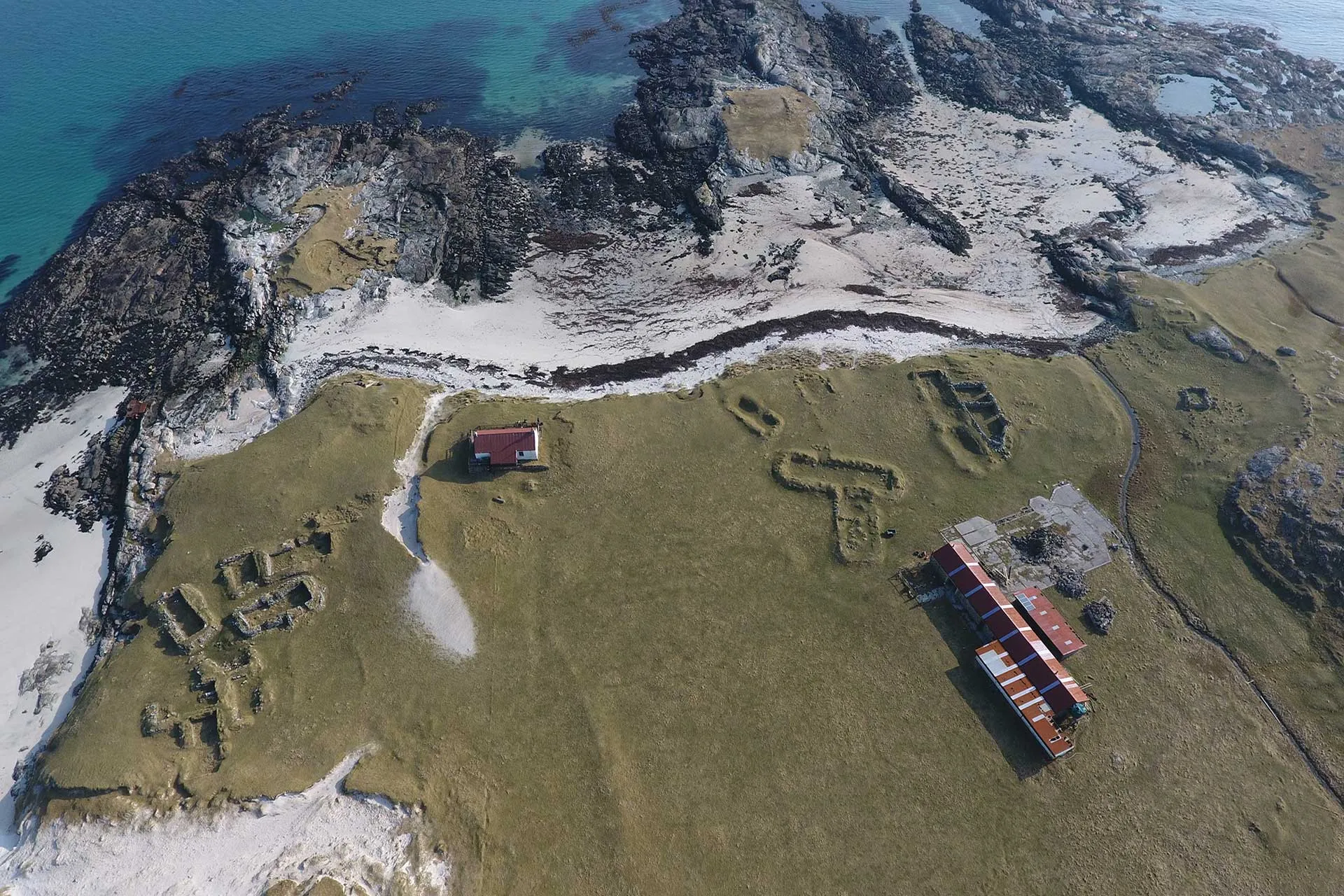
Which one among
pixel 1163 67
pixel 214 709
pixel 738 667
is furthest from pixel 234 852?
pixel 1163 67

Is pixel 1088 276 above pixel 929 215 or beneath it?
beneath

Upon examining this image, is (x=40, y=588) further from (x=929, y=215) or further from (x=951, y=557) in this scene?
(x=929, y=215)

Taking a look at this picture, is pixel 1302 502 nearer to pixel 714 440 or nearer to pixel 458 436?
pixel 714 440

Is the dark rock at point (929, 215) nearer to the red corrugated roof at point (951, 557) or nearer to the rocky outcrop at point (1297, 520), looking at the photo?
the rocky outcrop at point (1297, 520)

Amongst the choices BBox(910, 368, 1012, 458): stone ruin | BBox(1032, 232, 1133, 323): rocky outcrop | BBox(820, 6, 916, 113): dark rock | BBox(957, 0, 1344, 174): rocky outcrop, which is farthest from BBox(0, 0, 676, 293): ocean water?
BBox(1032, 232, 1133, 323): rocky outcrop

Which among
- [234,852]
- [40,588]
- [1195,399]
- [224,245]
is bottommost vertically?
[234,852]

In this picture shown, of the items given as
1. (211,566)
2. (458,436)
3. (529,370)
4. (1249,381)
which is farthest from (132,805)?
(1249,381)

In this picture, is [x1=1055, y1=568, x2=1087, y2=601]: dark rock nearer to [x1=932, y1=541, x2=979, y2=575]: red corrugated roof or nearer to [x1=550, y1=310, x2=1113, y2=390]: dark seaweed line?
[x1=932, y1=541, x2=979, y2=575]: red corrugated roof
